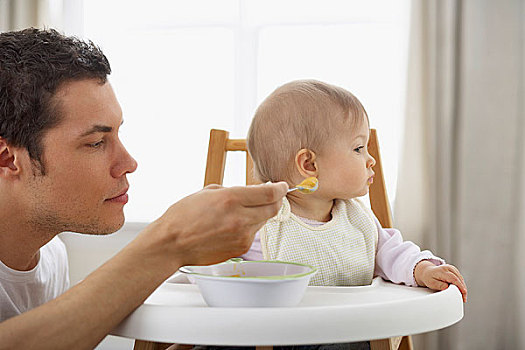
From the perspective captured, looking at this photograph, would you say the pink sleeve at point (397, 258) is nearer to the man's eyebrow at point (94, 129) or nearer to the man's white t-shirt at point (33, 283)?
the man's eyebrow at point (94, 129)

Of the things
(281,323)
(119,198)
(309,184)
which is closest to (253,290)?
(281,323)

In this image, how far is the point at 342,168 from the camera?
4.02 ft

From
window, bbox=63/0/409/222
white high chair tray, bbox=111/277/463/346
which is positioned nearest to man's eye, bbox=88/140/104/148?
white high chair tray, bbox=111/277/463/346

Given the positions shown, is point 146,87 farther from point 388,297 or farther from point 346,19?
point 388,297

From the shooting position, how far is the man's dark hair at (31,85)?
106 centimetres

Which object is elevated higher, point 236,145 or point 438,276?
point 236,145

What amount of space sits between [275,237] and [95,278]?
46 centimetres

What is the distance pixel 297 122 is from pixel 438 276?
17.6 inches

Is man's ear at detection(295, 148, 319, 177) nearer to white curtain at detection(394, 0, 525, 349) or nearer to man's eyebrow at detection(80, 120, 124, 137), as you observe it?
man's eyebrow at detection(80, 120, 124, 137)

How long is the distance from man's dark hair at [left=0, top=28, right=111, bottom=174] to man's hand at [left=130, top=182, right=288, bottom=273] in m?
0.41

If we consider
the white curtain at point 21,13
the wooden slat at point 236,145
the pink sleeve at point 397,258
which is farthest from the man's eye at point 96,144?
the white curtain at point 21,13

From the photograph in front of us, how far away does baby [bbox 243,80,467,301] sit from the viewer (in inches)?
45.8

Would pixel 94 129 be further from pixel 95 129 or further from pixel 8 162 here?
pixel 8 162

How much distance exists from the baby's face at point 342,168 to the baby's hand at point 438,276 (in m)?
0.24
